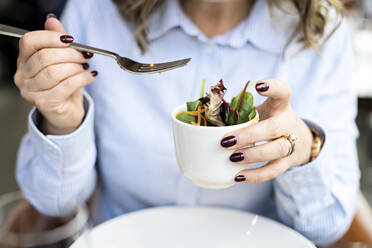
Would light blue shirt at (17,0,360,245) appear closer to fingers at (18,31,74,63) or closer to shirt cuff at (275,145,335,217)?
shirt cuff at (275,145,335,217)

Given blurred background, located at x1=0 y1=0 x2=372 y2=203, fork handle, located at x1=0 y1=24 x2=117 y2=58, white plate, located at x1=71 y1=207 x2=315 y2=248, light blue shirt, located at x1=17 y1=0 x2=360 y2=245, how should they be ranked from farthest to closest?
blurred background, located at x1=0 y1=0 x2=372 y2=203 < light blue shirt, located at x1=17 y1=0 x2=360 y2=245 < white plate, located at x1=71 y1=207 x2=315 y2=248 < fork handle, located at x1=0 y1=24 x2=117 y2=58

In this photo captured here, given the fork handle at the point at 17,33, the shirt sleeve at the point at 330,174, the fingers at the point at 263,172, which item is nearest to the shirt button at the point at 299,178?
the shirt sleeve at the point at 330,174

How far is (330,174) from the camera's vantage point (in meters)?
0.70

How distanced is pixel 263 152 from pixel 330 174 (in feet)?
0.80

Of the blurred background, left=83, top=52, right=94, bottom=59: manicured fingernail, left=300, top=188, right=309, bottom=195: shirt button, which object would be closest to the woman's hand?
left=300, top=188, right=309, bottom=195: shirt button

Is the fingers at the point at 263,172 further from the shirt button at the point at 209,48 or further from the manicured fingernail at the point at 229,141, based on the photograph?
the shirt button at the point at 209,48

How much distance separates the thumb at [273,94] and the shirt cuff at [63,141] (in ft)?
0.99

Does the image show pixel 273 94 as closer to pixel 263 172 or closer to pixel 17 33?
pixel 263 172

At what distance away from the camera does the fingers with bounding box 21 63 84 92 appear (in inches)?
21.1

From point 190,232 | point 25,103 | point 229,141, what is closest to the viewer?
point 229,141

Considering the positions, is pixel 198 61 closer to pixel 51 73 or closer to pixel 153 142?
pixel 153 142

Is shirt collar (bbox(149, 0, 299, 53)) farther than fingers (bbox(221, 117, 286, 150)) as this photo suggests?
Yes

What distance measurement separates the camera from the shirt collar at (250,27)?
2.55 ft

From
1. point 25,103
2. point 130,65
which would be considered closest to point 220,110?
point 130,65
